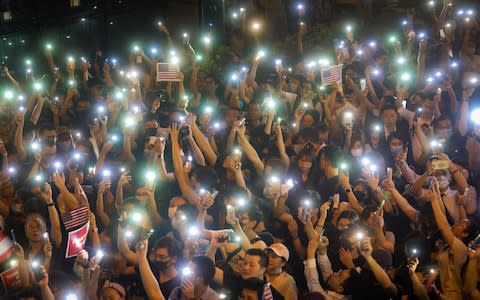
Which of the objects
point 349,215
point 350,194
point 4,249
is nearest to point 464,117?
point 350,194

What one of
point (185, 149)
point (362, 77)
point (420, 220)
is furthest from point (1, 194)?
point (362, 77)

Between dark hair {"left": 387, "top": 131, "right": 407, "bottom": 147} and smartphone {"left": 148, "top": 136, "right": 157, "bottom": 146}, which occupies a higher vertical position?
smartphone {"left": 148, "top": 136, "right": 157, "bottom": 146}

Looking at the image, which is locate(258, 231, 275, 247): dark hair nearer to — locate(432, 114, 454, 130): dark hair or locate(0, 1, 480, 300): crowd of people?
locate(0, 1, 480, 300): crowd of people

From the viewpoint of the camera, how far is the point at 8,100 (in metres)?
10.3

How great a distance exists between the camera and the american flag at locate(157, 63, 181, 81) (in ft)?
31.1

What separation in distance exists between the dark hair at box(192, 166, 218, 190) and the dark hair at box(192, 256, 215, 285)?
5.94 feet

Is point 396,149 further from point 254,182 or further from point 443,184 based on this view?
point 254,182

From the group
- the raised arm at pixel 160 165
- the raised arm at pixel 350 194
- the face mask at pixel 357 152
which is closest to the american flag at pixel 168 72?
the raised arm at pixel 160 165

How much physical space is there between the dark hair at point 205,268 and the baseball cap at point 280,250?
0.62 m

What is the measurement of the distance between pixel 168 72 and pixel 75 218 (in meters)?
4.12

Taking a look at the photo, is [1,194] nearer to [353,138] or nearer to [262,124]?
[262,124]

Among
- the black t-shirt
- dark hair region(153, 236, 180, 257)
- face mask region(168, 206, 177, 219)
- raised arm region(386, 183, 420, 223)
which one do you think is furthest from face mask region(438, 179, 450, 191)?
dark hair region(153, 236, 180, 257)

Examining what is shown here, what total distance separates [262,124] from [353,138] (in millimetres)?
1407

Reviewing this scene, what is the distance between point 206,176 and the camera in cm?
691
